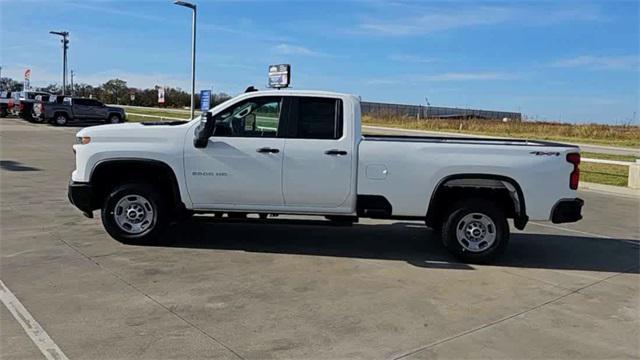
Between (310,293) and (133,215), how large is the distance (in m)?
2.85

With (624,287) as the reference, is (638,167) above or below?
above

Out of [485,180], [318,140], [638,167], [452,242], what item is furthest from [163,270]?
[638,167]

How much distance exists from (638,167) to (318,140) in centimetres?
1161

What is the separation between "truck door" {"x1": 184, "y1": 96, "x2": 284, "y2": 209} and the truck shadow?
0.47m

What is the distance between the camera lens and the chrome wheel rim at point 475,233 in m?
7.07

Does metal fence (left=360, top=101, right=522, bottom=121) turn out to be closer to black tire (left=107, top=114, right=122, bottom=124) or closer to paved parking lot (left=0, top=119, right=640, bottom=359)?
black tire (left=107, top=114, right=122, bottom=124)

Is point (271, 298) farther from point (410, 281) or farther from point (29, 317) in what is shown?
point (29, 317)

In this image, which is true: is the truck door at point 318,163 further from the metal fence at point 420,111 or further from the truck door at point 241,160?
the metal fence at point 420,111

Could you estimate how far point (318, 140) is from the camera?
703 centimetres

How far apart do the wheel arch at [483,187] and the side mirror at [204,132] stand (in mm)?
2748

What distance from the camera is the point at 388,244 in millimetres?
8031

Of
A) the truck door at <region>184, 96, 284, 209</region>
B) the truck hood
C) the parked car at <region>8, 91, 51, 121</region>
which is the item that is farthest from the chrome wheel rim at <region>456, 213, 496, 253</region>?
the parked car at <region>8, 91, 51, 121</region>

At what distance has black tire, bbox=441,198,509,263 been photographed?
7.01 meters

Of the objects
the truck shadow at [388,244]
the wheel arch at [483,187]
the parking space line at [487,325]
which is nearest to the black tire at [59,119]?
the truck shadow at [388,244]
